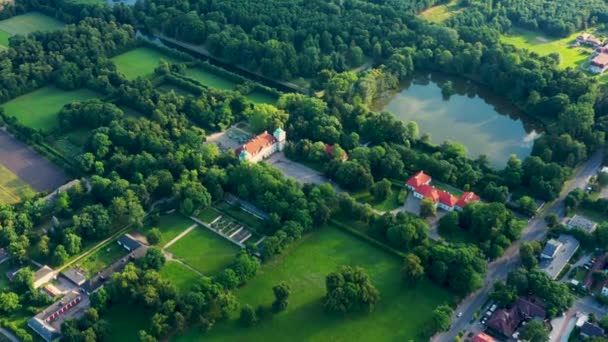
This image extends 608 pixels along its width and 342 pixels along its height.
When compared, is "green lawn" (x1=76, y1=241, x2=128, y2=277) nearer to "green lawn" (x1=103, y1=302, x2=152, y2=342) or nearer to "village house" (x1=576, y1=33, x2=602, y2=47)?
"green lawn" (x1=103, y1=302, x2=152, y2=342)

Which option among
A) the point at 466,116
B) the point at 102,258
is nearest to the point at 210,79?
the point at 466,116

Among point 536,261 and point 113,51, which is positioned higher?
point 536,261

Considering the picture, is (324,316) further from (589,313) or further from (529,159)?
(529,159)

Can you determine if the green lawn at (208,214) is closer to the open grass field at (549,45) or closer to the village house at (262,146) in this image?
the village house at (262,146)

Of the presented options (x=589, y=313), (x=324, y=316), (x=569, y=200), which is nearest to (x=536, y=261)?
(x=589, y=313)

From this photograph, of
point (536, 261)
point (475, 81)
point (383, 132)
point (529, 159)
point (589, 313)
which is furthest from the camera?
point (475, 81)

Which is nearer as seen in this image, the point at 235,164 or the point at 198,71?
the point at 235,164

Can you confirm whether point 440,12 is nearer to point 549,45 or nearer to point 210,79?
point 549,45

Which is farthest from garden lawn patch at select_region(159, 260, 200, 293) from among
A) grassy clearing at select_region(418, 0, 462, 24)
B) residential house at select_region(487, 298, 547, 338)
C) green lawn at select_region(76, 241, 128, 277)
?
grassy clearing at select_region(418, 0, 462, 24)
